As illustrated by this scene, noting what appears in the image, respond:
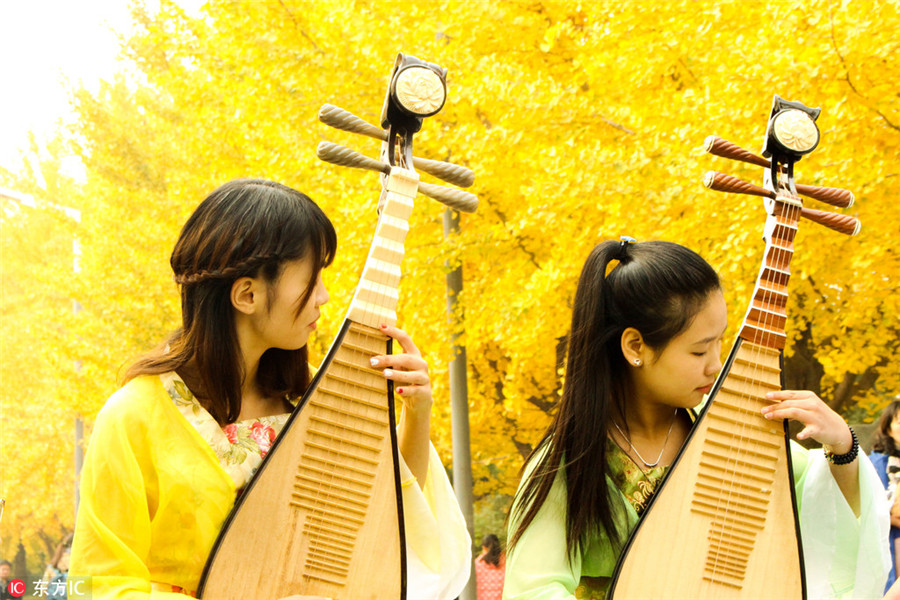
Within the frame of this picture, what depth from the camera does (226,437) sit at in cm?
192

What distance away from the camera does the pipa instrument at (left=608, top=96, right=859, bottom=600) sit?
1.92 m

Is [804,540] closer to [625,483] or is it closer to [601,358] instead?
[625,483]

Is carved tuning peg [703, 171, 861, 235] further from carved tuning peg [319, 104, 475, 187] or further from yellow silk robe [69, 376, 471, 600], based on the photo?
yellow silk robe [69, 376, 471, 600]

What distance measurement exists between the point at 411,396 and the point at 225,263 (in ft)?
1.56

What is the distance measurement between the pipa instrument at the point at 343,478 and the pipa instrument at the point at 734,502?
494 mm

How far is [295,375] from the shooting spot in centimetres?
214

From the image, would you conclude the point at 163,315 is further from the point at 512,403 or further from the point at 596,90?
the point at 596,90

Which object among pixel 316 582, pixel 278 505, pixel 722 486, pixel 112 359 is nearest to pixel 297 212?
pixel 278 505

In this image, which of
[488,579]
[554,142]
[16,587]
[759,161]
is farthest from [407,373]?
[488,579]

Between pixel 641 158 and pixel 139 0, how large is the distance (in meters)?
11.2

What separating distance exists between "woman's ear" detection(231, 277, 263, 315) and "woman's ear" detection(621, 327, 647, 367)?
0.82 metres

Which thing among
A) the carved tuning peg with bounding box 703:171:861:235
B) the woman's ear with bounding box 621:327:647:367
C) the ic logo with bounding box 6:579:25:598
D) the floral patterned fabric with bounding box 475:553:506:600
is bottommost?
the floral patterned fabric with bounding box 475:553:506:600

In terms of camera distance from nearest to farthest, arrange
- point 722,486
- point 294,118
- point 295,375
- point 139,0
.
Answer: point 722,486, point 295,375, point 294,118, point 139,0

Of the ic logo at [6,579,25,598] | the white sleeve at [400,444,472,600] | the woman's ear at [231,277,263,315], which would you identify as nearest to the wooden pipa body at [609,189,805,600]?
the white sleeve at [400,444,472,600]
